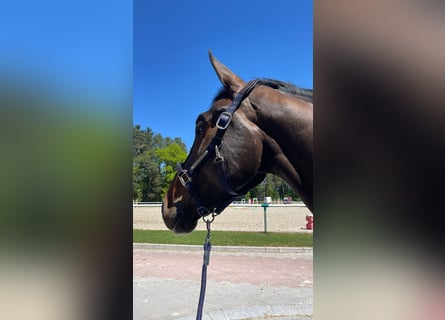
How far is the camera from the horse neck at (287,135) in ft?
5.07

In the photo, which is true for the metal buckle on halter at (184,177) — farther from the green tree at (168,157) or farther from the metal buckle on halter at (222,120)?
the green tree at (168,157)

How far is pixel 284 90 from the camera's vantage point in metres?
1.74

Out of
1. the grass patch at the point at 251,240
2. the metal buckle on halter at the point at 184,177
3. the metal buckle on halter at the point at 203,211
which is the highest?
the metal buckle on halter at the point at 184,177

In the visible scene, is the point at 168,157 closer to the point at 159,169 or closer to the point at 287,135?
the point at 159,169

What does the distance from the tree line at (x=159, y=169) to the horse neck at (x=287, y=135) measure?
37198 mm

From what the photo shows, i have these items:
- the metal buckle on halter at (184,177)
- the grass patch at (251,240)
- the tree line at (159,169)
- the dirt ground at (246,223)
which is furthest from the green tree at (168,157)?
the metal buckle on halter at (184,177)

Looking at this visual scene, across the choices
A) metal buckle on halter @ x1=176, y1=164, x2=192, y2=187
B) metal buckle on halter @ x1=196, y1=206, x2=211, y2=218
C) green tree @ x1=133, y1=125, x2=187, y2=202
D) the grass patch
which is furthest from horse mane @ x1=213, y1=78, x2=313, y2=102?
green tree @ x1=133, y1=125, x2=187, y2=202

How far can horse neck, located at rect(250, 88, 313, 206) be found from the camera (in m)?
1.54

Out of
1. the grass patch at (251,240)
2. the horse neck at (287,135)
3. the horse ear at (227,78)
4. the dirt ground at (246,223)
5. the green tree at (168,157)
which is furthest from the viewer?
the green tree at (168,157)
